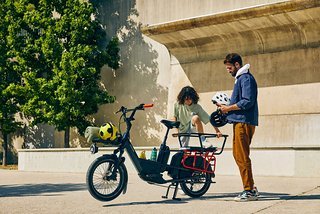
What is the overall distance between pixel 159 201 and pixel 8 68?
16.1 metres

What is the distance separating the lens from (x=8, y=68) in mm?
22344

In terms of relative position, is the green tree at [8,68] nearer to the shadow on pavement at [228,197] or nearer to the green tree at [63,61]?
the green tree at [63,61]

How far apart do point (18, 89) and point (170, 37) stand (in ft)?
23.8

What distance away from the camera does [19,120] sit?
25.0m

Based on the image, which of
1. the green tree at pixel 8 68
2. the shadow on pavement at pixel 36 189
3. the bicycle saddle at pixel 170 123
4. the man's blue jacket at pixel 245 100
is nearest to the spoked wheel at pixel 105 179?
the bicycle saddle at pixel 170 123

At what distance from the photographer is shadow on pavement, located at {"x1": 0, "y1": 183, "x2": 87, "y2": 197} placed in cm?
942

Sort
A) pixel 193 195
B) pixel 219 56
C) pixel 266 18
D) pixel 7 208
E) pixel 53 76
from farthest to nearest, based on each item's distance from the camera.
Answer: pixel 53 76
pixel 219 56
pixel 266 18
pixel 193 195
pixel 7 208

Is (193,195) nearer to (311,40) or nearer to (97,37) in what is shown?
(311,40)

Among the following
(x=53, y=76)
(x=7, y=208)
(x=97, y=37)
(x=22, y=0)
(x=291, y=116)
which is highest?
(x=22, y=0)

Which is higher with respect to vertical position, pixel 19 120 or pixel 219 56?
pixel 219 56

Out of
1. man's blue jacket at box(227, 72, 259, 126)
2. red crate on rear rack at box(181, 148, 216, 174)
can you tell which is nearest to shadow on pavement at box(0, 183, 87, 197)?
red crate on rear rack at box(181, 148, 216, 174)

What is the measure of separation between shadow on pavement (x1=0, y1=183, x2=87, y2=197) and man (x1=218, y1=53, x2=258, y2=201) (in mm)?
3537

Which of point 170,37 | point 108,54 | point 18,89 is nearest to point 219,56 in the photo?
point 170,37

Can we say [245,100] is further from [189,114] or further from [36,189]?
[36,189]
